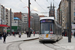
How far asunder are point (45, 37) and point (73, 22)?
53.0 m

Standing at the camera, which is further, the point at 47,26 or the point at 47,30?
the point at 47,26

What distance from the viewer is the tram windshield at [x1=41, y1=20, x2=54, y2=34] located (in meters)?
20.0

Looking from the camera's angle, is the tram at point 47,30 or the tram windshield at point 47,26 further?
the tram windshield at point 47,26

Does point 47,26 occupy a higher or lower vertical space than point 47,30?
higher

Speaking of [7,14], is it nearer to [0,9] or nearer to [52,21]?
[0,9]

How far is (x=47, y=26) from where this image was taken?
795 inches

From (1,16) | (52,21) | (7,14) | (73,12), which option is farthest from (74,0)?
(7,14)

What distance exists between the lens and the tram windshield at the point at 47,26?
65.6ft

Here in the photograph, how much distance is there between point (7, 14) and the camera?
142m

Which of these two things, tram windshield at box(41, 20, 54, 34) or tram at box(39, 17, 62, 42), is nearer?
tram at box(39, 17, 62, 42)

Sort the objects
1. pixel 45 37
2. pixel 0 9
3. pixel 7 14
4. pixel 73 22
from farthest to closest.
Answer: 1. pixel 7 14
2. pixel 0 9
3. pixel 73 22
4. pixel 45 37

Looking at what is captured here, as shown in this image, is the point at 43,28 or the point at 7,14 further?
the point at 7,14

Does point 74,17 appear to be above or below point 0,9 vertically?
below

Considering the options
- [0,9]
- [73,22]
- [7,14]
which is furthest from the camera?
[7,14]
